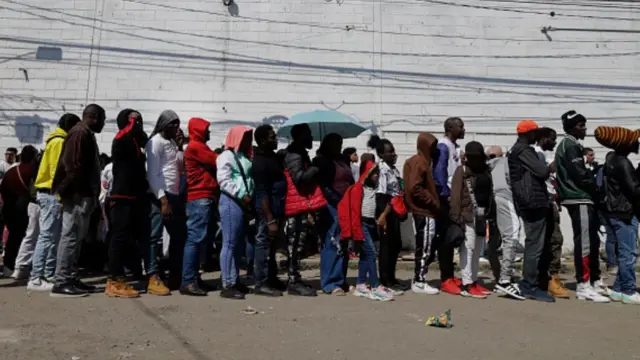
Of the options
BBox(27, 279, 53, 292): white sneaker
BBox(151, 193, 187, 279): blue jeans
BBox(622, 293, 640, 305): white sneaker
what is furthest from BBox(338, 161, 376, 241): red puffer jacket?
BBox(27, 279, 53, 292): white sneaker

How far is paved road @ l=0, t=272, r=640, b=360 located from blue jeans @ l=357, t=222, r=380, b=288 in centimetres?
32

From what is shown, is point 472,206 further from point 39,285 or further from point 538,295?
point 39,285

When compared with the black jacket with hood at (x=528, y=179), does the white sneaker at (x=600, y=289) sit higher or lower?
lower

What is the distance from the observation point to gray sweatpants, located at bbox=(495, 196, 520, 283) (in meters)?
7.50

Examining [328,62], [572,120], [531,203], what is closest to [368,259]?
[531,203]

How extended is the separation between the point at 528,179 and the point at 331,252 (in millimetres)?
2324

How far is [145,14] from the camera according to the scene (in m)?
13.3

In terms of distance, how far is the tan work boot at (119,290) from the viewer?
22.4 feet

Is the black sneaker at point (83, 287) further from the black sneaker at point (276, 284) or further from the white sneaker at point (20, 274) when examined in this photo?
the black sneaker at point (276, 284)

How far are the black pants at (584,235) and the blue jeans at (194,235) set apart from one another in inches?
161

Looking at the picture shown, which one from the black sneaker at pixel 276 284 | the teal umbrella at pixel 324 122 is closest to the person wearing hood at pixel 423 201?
the teal umbrella at pixel 324 122

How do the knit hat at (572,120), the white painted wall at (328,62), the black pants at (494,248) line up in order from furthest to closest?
the white painted wall at (328,62) < the black pants at (494,248) < the knit hat at (572,120)

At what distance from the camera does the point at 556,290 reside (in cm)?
779

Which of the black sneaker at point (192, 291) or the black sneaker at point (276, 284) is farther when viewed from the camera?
the black sneaker at point (276, 284)
